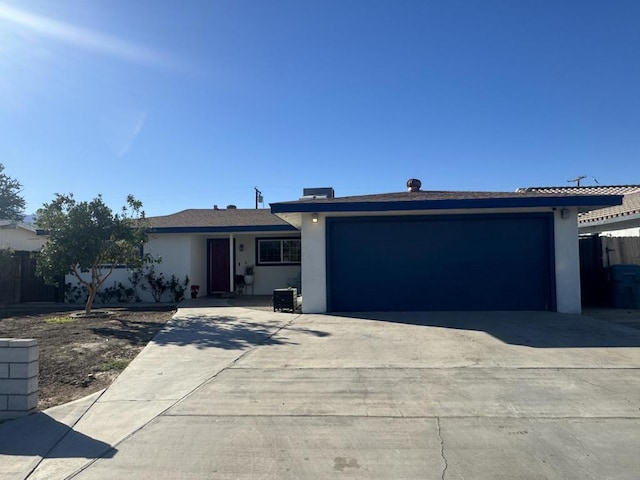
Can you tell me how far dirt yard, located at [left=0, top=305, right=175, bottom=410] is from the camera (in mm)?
6203

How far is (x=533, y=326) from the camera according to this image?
9312 mm

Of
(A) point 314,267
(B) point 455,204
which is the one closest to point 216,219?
(A) point 314,267

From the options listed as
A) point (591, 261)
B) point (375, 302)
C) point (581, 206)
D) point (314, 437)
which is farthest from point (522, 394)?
point (591, 261)

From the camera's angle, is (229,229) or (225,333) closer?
(225,333)

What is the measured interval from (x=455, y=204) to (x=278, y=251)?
8630 mm

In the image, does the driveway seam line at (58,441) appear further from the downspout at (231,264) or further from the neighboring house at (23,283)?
the neighboring house at (23,283)

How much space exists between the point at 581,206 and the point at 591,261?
2986 millimetres

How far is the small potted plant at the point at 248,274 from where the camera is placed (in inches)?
685

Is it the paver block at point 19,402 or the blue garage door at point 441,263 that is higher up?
the blue garage door at point 441,263

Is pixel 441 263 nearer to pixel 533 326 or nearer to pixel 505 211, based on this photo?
pixel 505 211

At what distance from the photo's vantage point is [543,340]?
7984mm

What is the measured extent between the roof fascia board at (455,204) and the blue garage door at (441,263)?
30.2 inches

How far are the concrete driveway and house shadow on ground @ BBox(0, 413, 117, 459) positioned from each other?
0.02 meters

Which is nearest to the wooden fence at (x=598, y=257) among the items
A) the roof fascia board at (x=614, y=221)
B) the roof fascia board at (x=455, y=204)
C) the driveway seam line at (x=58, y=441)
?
the roof fascia board at (x=614, y=221)
